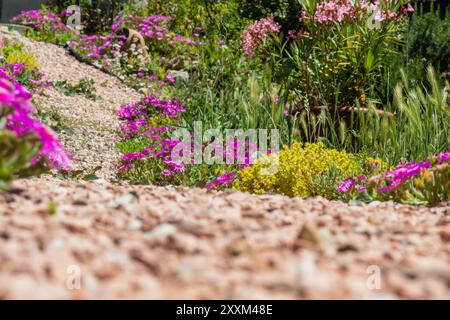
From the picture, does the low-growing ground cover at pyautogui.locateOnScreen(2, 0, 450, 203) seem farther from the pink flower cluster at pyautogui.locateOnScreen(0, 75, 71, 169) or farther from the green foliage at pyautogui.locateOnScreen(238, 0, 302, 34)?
the pink flower cluster at pyautogui.locateOnScreen(0, 75, 71, 169)

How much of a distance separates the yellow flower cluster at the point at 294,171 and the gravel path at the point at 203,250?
5.65 ft

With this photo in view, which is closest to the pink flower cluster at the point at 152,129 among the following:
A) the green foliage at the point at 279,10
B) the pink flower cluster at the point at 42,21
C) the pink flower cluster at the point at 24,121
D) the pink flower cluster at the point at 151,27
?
the pink flower cluster at the point at 24,121

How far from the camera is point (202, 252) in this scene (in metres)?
1.60

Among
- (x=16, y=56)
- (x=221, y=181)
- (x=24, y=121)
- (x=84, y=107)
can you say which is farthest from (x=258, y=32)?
(x=24, y=121)

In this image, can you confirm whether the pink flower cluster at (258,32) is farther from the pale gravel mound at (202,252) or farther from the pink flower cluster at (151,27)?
the pink flower cluster at (151,27)

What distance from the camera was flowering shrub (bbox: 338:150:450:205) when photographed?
3.31 metres

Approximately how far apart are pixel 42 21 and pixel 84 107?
4304 mm

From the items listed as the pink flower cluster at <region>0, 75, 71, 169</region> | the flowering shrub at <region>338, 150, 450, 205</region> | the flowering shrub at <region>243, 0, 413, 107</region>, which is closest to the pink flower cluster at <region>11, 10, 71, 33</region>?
the flowering shrub at <region>243, 0, 413, 107</region>

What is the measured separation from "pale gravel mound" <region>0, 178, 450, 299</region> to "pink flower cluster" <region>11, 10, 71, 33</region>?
921 cm

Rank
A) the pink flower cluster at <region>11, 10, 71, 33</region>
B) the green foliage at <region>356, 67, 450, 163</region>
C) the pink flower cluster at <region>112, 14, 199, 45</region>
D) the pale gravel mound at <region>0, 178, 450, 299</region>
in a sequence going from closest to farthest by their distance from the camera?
the pale gravel mound at <region>0, 178, 450, 299</region>
the green foliage at <region>356, 67, 450, 163</region>
the pink flower cluster at <region>112, 14, 199, 45</region>
the pink flower cluster at <region>11, 10, 71, 33</region>

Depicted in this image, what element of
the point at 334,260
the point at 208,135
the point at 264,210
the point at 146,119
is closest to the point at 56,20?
the point at 146,119

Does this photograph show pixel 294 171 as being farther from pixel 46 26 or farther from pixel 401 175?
pixel 46 26

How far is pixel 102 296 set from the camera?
1.34 metres
